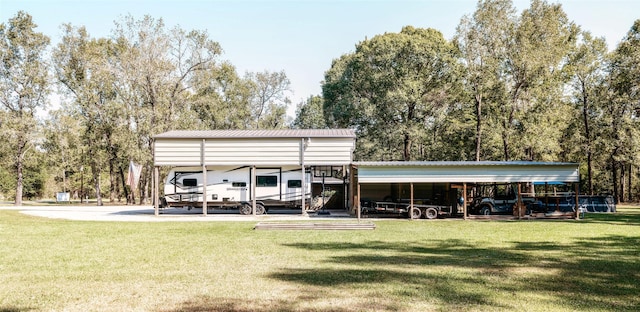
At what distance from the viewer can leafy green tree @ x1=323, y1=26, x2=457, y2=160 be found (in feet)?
130

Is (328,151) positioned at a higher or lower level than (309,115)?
lower

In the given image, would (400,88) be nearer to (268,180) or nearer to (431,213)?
(431,213)

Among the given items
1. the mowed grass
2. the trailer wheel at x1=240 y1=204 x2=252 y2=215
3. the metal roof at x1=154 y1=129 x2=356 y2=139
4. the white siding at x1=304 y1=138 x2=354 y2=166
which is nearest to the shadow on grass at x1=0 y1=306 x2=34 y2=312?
the mowed grass

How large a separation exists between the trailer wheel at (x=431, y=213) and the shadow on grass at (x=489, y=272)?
34.3ft

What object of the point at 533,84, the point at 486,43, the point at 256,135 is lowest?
the point at 256,135

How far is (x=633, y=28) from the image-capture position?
81.3 feet

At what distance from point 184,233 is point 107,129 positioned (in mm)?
28985

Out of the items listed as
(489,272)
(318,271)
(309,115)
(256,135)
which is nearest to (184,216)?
(256,135)

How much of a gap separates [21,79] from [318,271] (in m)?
40.4

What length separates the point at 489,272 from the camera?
945 cm

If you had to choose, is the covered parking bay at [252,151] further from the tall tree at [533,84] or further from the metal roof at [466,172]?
the tall tree at [533,84]

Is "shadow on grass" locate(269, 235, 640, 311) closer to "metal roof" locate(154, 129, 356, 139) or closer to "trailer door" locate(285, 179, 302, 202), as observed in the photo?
"metal roof" locate(154, 129, 356, 139)

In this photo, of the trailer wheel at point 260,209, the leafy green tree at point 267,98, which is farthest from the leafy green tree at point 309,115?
the trailer wheel at point 260,209

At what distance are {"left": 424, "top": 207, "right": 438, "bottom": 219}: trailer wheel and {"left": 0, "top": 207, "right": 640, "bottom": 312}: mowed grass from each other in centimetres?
761
